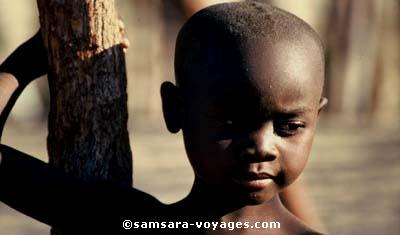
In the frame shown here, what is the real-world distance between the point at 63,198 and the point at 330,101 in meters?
8.24

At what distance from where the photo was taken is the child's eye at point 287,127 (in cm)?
223

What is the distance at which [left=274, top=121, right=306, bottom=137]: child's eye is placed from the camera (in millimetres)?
2234

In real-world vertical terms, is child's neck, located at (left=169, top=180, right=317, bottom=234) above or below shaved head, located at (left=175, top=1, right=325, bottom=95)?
below

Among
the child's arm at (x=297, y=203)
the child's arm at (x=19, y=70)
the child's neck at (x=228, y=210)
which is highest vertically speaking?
the child's arm at (x=19, y=70)

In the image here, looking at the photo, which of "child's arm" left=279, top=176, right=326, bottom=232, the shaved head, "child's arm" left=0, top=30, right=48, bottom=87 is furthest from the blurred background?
the shaved head

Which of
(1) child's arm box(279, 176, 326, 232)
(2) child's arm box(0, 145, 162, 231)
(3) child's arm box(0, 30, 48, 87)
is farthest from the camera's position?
(1) child's arm box(279, 176, 326, 232)

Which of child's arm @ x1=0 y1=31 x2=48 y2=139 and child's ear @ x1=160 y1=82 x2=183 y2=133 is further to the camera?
child's arm @ x1=0 y1=31 x2=48 y2=139

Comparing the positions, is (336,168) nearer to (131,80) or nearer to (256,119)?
(131,80)

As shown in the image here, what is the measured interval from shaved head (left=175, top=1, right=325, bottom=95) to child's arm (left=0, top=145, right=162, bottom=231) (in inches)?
13.6

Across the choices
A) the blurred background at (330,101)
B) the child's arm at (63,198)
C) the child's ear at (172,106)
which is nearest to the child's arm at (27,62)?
the child's arm at (63,198)

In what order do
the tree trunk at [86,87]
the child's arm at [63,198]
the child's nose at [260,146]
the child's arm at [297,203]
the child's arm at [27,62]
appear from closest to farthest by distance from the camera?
the child's nose at [260,146] → the child's arm at [63,198] → the tree trunk at [86,87] → the child's arm at [27,62] → the child's arm at [297,203]

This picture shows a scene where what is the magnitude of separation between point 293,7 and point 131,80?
188 cm

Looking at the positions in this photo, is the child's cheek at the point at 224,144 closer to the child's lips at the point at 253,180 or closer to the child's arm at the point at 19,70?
the child's lips at the point at 253,180

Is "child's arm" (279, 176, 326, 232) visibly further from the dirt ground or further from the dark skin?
the dirt ground
